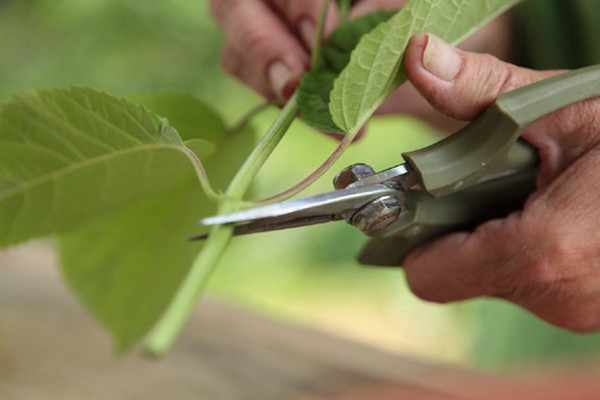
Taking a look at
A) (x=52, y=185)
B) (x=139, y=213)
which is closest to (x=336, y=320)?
(x=139, y=213)

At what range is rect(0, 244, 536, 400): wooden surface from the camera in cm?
55

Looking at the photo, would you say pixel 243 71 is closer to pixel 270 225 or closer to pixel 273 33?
pixel 273 33

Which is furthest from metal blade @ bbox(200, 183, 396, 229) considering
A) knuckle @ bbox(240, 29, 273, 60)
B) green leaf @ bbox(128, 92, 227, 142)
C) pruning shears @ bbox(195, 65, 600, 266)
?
knuckle @ bbox(240, 29, 273, 60)

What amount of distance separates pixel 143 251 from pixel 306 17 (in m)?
0.18

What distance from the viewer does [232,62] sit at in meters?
0.59

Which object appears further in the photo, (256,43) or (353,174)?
(256,43)

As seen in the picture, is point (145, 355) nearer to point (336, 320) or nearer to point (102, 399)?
point (102, 399)

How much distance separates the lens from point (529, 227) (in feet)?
1.07

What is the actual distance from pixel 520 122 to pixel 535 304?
11 cm

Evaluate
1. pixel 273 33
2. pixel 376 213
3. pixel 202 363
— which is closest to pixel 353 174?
pixel 376 213

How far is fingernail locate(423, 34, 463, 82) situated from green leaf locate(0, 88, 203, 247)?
9cm

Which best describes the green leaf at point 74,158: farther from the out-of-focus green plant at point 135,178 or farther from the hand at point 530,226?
the hand at point 530,226

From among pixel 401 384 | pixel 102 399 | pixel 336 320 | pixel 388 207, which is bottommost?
pixel 336 320

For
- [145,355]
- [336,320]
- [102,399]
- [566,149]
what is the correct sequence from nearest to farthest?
[145,355], [566,149], [102,399], [336,320]
